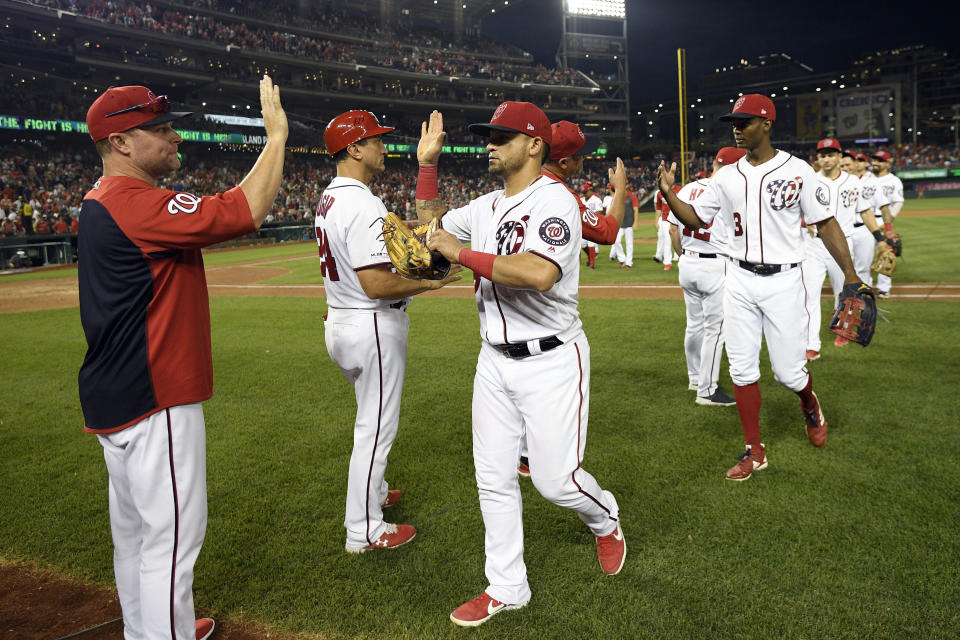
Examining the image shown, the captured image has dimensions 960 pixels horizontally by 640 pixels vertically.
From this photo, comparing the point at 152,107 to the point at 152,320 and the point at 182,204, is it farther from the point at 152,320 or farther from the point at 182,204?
the point at 152,320

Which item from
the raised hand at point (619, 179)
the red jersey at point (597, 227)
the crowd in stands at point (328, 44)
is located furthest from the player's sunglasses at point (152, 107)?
the crowd in stands at point (328, 44)

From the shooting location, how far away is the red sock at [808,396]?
4629 mm

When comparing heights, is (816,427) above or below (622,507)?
above

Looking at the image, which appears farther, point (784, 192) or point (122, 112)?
point (784, 192)

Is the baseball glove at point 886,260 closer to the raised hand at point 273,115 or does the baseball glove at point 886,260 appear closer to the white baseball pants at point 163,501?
the raised hand at point 273,115

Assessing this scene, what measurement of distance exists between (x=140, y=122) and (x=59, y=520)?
3106 millimetres

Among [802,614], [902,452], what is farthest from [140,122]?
[902,452]

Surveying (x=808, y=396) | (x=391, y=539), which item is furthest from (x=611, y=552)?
(x=808, y=396)

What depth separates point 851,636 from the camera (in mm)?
2709

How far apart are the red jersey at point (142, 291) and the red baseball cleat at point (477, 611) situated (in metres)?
1.54

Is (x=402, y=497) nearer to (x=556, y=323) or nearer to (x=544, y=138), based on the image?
(x=556, y=323)

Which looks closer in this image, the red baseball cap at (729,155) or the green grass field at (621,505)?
the green grass field at (621,505)

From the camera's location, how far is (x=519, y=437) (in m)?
2.96

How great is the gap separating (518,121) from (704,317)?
4146 millimetres
